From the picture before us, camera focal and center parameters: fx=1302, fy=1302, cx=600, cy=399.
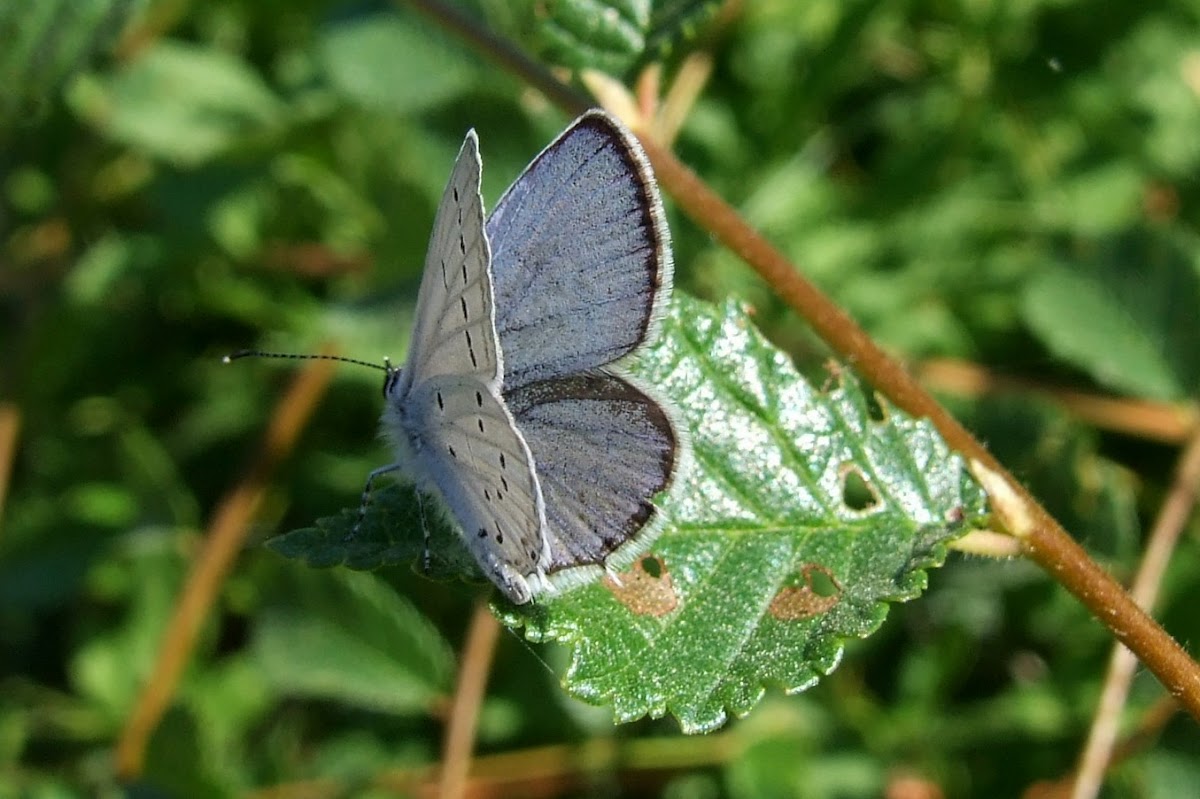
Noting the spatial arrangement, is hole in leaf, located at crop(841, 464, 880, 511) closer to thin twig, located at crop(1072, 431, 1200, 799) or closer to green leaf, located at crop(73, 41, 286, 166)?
thin twig, located at crop(1072, 431, 1200, 799)

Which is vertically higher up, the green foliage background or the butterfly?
the butterfly

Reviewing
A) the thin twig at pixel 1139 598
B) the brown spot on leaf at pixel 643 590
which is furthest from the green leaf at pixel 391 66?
the thin twig at pixel 1139 598

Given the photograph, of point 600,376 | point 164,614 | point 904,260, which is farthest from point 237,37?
point 600,376

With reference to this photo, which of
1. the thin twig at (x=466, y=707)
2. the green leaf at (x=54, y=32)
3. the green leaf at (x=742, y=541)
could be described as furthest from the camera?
the thin twig at (x=466, y=707)

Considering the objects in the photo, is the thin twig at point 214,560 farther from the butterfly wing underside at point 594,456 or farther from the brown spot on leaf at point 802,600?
the brown spot on leaf at point 802,600

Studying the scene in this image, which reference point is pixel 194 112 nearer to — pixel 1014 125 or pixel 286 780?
pixel 286 780

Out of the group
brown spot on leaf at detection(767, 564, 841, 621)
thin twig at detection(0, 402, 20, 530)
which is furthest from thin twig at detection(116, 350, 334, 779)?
brown spot on leaf at detection(767, 564, 841, 621)

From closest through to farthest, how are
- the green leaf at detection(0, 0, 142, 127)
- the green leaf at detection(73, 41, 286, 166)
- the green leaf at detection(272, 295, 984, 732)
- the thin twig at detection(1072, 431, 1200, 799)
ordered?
1. the green leaf at detection(272, 295, 984, 732)
2. the thin twig at detection(1072, 431, 1200, 799)
3. the green leaf at detection(0, 0, 142, 127)
4. the green leaf at detection(73, 41, 286, 166)
